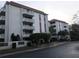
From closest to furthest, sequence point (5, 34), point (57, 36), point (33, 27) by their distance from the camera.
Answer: point (5, 34) < point (33, 27) < point (57, 36)

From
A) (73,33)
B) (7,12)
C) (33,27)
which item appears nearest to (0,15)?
(7,12)

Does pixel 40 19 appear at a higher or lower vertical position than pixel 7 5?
lower

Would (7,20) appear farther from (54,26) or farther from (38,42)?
(54,26)

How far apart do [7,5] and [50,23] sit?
114 ft

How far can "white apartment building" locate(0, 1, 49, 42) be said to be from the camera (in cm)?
3144

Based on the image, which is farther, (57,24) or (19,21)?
(57,24)

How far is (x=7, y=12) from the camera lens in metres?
31.8

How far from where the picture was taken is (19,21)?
35375 mm

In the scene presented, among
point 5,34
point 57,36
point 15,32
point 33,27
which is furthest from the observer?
point 57,36

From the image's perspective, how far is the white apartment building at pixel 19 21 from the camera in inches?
1238

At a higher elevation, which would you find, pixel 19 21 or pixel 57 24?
pixel 57 24

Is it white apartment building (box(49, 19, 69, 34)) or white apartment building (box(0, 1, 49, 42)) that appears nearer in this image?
white apartment building (box(0, 1, 49, 42))

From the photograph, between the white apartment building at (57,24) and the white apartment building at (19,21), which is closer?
the white apartment building at (19,21)

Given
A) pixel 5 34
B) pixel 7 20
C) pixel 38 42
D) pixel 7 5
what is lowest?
Result: pixel 38 42
